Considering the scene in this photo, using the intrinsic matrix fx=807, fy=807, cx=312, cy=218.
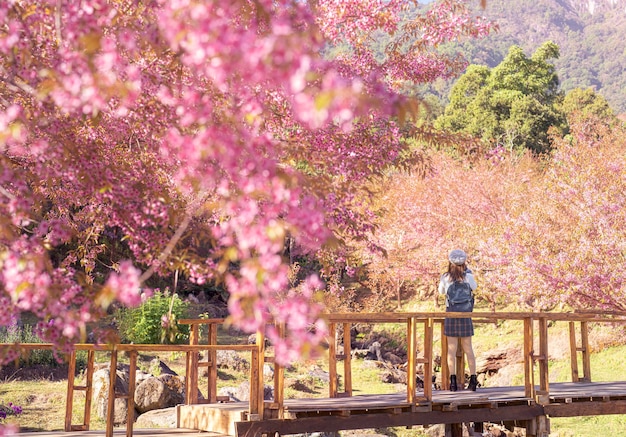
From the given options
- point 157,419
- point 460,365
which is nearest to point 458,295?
point 460,365

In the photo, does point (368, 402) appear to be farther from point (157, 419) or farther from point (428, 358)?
point (157, 419)

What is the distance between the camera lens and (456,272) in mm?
9664

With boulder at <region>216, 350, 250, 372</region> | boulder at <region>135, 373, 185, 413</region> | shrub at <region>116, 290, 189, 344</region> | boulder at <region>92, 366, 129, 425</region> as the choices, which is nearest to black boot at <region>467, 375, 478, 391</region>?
boulder at <region>135, 373, 185, 413</region>

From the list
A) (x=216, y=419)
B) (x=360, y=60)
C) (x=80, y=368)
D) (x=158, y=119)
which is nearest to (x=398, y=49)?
(x=360, y=60)

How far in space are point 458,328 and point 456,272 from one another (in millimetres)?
787

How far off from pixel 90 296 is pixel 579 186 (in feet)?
53.0

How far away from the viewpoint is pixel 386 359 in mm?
22859

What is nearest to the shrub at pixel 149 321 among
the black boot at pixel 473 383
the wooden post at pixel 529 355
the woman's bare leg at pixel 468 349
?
the black boot at pixel 473 383

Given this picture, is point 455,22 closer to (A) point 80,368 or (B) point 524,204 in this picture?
(A) point 80,368

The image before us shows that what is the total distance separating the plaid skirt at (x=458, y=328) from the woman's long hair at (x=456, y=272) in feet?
2.02

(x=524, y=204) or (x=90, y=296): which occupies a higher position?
(x=524, y=204)

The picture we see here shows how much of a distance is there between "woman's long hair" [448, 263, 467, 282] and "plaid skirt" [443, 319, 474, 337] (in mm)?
617

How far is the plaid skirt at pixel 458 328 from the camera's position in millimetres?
9922

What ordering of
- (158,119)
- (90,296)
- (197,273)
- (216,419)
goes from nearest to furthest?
(90,296), (197,273), (158,119), (216,419)
